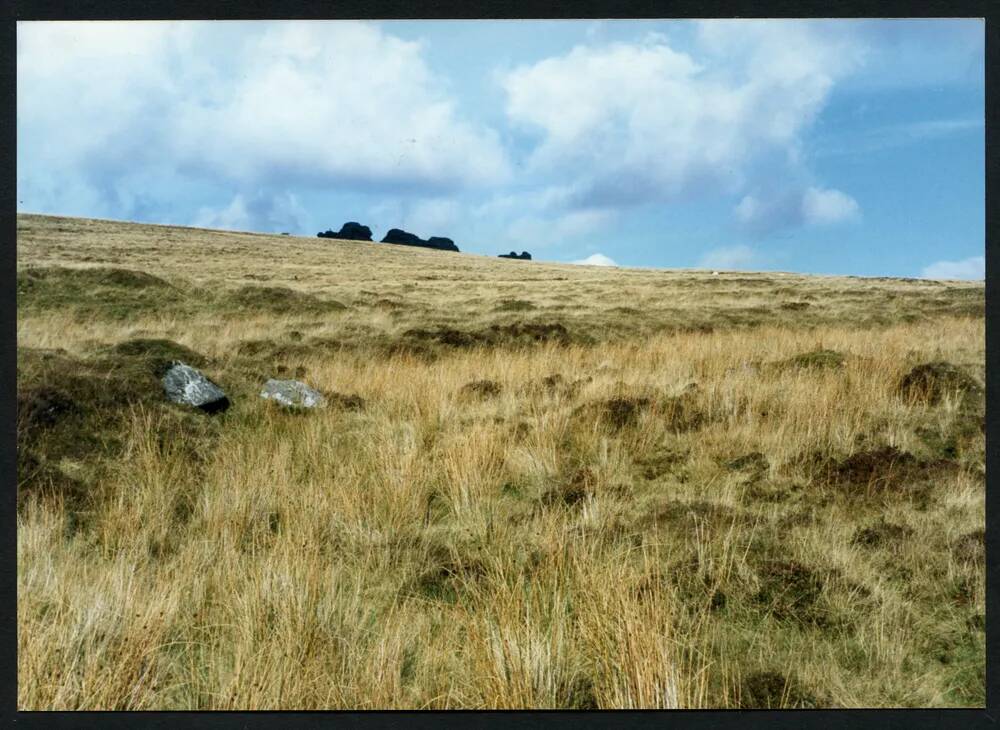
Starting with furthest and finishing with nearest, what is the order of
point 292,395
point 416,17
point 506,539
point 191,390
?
point 292,395 → point 191,390 → point 506,539 → point 416,17

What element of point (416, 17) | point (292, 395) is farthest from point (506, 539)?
point (292, 395)

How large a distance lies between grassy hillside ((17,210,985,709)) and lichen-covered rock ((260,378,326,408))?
25cm

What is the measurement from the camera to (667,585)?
3262mm

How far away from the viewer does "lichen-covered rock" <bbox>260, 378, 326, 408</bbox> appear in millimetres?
7262

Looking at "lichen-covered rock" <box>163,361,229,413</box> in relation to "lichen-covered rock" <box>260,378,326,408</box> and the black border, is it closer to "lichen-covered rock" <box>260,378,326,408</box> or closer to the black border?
"lichen-covered rock" <box>260,378,326,408</box>

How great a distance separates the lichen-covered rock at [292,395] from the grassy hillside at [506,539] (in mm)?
248

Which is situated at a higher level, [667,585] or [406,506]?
[406,506]

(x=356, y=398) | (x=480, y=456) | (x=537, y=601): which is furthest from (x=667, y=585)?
(x=356, y=398)

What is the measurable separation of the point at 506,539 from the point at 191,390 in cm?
438

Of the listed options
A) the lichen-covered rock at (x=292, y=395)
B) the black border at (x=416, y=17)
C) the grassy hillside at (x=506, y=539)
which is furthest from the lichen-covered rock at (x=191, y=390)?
the black border at (x=416, y=17)

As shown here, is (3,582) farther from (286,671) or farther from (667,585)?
(667,585)

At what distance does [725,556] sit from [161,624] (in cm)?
276

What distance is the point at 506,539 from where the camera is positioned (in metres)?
3.89

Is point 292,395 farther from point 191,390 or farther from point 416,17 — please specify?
point 416,17
